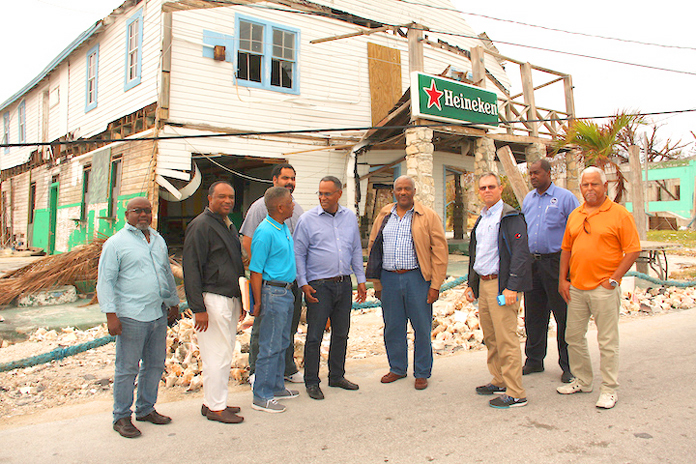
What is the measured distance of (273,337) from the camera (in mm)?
3877

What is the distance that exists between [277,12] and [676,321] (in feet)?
34.1

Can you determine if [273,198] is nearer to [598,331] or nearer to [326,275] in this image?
[326,275]

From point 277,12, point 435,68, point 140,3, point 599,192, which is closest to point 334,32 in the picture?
point 277,12

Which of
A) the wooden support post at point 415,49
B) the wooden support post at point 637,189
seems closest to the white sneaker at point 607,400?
the wooden support post at point 637,189

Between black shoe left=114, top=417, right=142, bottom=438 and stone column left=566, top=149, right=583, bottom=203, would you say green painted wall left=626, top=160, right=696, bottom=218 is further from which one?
black shoe left=114, top=417, right=142, bottom=438

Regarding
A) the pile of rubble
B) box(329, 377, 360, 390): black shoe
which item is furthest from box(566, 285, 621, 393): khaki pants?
box(329, 377, 360, 390): black shoe

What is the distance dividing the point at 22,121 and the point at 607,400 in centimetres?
2136

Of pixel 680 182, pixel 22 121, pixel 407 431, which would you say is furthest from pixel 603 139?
pixel 680 182

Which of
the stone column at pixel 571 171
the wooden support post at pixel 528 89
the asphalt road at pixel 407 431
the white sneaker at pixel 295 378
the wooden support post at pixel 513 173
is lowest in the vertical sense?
the asphalt road at pixel 407 431

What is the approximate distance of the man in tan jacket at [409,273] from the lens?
4453 millimetres

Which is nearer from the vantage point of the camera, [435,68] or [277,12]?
[277,12]

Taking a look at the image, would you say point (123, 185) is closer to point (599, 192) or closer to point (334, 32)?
point (334, 32)

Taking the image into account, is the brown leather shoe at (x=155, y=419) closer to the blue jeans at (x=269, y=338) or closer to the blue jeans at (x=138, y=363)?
the blue jeans at (x=138, y=363)

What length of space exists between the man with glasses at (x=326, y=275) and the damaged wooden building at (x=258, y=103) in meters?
5.08
